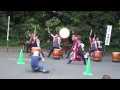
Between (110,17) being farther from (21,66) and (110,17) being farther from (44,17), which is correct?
(21,66)

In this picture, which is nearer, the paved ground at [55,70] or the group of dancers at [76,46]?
the paved ground at [55,70]

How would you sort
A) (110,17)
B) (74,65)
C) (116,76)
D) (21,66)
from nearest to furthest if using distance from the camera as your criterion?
(116,76)
(21,66)
(74,65)
(110,17)

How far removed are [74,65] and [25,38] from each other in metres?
12.5

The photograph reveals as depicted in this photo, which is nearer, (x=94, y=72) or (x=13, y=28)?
(x=94, y=72)

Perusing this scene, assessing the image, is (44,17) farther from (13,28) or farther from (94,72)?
(94,72)

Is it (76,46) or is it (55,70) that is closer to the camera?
(55,70)

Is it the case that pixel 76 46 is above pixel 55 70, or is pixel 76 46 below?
above

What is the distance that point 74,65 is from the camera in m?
18.4

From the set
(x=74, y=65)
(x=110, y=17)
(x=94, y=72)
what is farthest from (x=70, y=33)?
(x=94, y=72)

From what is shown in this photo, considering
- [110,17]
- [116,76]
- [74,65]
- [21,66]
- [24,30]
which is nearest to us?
[116,76]

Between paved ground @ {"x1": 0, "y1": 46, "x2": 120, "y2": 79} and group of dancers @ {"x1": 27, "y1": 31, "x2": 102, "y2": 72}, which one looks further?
group of dancers @ {"x1": 27, "y1": 31, "x2": 102, "y2": 72}

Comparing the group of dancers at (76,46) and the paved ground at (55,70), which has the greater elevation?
the group of dancers at (76,46)

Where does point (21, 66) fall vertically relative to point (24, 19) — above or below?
below

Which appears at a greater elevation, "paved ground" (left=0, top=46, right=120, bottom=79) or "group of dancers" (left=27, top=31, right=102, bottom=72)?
"group of dancers" (left=27, top=31, right=102, bottom=72)
